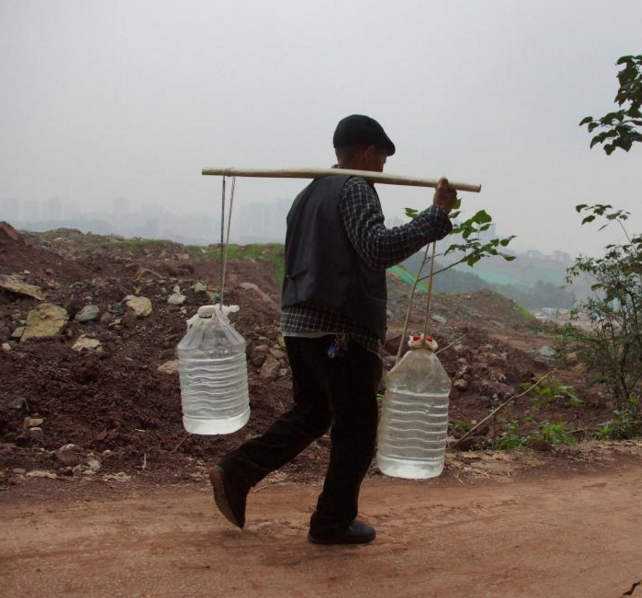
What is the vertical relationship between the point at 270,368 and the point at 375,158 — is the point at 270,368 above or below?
below

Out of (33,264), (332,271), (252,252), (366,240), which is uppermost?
(366,240)

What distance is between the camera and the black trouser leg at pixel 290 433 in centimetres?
281

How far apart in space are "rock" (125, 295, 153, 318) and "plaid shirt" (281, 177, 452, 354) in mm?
5042

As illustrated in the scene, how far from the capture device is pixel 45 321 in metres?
6.91

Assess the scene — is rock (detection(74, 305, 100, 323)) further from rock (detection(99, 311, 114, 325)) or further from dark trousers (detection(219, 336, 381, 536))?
dark trousers (detection(219, 336, 381, 536))

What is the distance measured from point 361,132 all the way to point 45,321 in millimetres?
5275

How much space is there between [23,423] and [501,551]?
3211mm

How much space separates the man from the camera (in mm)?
2572

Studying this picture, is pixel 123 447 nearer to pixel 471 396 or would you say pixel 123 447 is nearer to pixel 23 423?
pixel 23 423

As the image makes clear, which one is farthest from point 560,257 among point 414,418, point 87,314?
point 414,418

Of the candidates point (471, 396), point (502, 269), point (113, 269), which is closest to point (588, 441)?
point (471, 396)

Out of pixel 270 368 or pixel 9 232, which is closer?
pixel 270 368

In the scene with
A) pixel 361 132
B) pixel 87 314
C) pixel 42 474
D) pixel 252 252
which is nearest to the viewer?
pixel 361 132

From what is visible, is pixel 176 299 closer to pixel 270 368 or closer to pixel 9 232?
pixel 270 368
